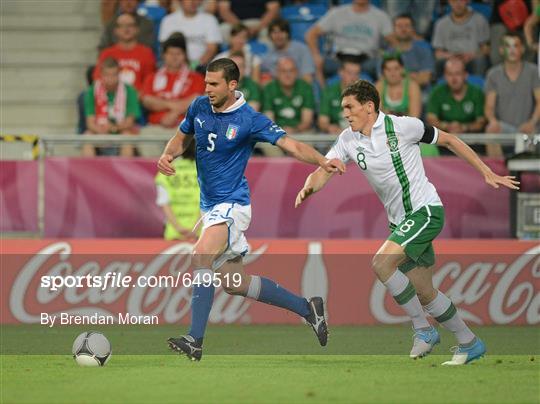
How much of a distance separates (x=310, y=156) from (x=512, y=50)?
20.9 feet

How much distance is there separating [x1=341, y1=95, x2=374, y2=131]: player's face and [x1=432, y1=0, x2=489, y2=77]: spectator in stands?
6.69m

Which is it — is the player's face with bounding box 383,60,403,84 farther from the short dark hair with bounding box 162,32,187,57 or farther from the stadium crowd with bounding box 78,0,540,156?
the short dark hair with bounding box 162,32,187,57

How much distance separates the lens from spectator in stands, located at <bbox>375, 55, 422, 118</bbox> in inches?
560

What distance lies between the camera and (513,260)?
41.7 feet

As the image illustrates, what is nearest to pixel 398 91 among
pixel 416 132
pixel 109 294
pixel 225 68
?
pixel 109 294

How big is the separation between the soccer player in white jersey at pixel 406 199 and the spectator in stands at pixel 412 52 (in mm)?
6203

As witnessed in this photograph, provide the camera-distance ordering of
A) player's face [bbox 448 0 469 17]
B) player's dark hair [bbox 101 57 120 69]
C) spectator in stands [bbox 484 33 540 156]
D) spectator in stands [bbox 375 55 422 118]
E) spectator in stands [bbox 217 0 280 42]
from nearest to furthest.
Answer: spectator in stands [bbox 375 55 422 118], player's dark hair [bbox 101 57 120 69], spectator in stands [bbox 484 33 540 156], player's face [bbox 448 0 469 17], spectator in stands [bbox 217 0 280 42]

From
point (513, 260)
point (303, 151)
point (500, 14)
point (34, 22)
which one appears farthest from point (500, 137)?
point (34, 22)

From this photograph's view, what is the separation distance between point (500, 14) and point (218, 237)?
8013 millimetres

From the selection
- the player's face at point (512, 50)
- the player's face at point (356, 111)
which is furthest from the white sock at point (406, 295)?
the player's face at point (512, 50)

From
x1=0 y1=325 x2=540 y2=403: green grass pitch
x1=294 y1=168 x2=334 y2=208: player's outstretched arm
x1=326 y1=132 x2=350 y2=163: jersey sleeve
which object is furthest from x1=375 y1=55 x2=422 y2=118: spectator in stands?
x1=294 y1=168 x2=334 y2=208: player's outstretched arm

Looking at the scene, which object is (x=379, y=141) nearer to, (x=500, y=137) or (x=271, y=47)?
(x=500, y=137)

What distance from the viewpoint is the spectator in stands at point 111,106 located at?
14484 mm

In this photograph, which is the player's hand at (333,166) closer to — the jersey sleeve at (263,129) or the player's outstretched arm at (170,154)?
the jersey sleeve at (263,129)
